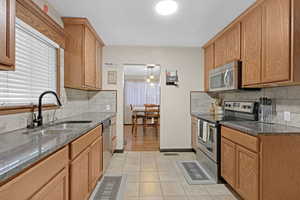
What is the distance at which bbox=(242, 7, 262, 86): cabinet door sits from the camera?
7.28 feet

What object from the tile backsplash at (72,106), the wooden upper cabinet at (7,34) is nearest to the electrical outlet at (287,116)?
the wooden upper cabinet at (7,34)

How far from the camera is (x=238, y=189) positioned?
212 cm

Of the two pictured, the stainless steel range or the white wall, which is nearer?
the stainless steel range

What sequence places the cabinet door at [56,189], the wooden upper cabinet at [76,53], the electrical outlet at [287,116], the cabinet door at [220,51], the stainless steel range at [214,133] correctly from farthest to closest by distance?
the cabinet door at [220,51] < the wooden upper cabinet at [76,53] < the stainless steel range at [214,133] < the electrical outlet at [287,116] < the cabinet door at [56,189]

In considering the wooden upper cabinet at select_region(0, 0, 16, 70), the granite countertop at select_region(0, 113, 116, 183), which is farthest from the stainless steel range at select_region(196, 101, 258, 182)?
the wooden upper cabinet at select_region(0, 0, 16, 70)

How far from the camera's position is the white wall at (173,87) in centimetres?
409

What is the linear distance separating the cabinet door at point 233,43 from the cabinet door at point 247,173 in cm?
140

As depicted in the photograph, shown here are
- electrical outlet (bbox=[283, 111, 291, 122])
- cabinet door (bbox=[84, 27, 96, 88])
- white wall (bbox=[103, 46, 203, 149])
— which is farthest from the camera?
white wall (bbox=[103, 46, 203, 149])

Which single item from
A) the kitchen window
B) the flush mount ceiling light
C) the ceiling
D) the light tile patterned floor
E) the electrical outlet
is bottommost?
the light tile patterned floor

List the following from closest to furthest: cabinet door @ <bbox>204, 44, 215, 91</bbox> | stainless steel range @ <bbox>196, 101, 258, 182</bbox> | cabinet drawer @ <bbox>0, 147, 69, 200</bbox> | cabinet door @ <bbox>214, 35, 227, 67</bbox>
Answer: cabinet drawer @ <bbox>0, 147, 69, 200</bbox> → stainless steel range @ <bbox>196, 101, 258, 182</bbox> → cabinet door @ <bbox>214, 35, 227, 67</bbox> → cabinet door @ <bbox>204, 44, 215, 91</bbox>

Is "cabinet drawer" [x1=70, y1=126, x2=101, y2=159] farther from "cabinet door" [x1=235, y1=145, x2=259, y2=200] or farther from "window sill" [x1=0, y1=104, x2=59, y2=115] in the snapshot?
"cabinet door" [x1=235, y1=145, x2=259, y2=200]

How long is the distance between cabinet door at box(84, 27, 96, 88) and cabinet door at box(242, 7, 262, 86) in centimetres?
232

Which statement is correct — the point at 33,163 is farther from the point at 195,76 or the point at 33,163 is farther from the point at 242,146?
the point at 195,76

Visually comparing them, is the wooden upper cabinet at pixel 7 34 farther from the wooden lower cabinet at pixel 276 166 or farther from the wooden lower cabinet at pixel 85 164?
the wooden lower cabinet at pixel 276 166
